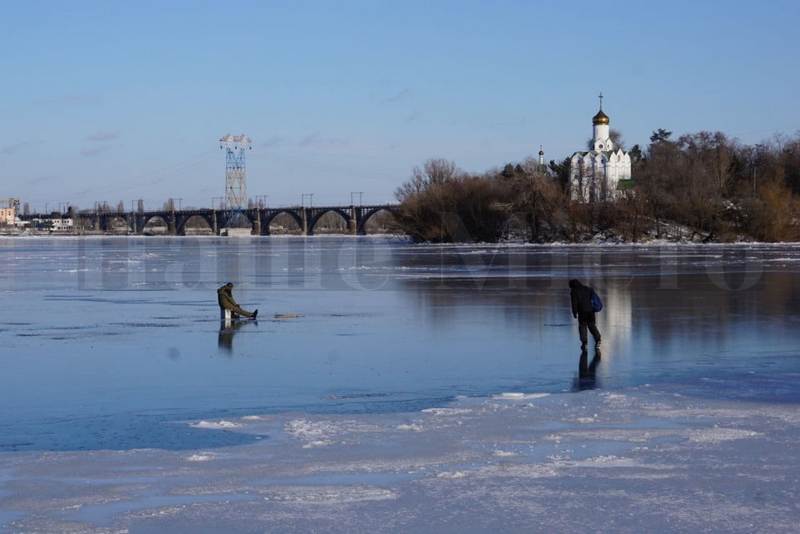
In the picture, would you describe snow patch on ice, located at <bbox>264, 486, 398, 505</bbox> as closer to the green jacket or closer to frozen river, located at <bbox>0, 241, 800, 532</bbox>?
frozen river, located at <bbox>0, 241, 800, 532</bbox>

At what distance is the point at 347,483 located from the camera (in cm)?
848

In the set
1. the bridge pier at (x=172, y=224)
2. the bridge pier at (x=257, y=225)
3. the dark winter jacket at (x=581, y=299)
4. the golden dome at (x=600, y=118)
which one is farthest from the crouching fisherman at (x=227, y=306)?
the bridge pier at (x=172, y=224)

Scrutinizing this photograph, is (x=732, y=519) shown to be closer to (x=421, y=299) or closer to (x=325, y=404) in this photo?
(x=325, y=404)

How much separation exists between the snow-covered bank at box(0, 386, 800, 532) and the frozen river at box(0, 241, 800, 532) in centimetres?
3

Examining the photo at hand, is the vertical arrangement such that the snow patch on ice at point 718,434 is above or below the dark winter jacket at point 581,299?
below

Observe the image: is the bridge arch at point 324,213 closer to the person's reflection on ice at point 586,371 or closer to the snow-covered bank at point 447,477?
the person's reflection on ice at point 586,371

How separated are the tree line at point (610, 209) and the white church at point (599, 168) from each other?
57.6 inches

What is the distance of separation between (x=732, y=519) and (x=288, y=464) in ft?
12.4

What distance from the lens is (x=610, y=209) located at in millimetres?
97375

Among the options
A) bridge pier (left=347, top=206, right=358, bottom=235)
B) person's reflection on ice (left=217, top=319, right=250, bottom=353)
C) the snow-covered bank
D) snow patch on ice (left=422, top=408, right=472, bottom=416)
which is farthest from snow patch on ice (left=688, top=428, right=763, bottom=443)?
bridge pier (left=347, top=206, right=358, bottom=235)

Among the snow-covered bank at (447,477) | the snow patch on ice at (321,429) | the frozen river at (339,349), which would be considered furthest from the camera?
the frozen river at (339,349)

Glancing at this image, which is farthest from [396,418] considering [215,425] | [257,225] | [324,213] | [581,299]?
[257,225]

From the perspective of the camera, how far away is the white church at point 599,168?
335ft

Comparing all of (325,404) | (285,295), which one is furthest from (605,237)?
A: (325,404)
